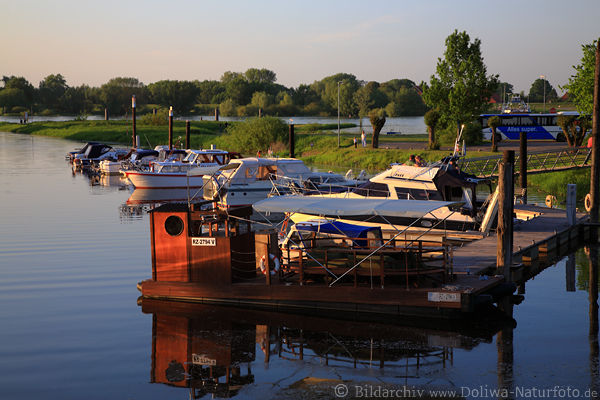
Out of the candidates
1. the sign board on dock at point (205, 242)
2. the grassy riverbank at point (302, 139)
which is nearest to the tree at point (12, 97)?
the grassy riverbank at point (302, 139)

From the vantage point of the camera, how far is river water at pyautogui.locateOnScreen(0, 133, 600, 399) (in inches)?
558

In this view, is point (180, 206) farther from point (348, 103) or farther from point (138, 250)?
point (348, 103)

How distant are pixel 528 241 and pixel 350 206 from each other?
26.8ft

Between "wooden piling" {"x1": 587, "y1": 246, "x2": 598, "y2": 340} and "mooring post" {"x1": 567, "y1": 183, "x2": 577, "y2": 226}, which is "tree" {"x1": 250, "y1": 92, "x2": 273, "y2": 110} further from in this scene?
"wooden piling" {"x1": 587, "y1": 246, "x2": 598, "y2": 340}

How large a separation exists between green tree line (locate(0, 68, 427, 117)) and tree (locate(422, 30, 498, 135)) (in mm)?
86760

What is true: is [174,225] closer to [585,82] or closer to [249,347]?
[249,347]

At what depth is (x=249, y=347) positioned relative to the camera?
54.6 feet

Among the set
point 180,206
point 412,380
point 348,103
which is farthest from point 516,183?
point 348,103

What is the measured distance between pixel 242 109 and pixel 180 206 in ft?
456

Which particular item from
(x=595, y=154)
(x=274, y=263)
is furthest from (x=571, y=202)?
(x=274, y=263)

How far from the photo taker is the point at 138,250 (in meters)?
27.8

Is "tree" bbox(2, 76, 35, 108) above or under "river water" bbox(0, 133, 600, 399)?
above

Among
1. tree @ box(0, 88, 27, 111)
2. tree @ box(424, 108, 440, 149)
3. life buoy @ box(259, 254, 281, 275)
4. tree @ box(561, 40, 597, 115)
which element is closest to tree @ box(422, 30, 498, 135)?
tree @ box(424, 108, 440, 149)

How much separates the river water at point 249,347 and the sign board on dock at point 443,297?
73 cm
